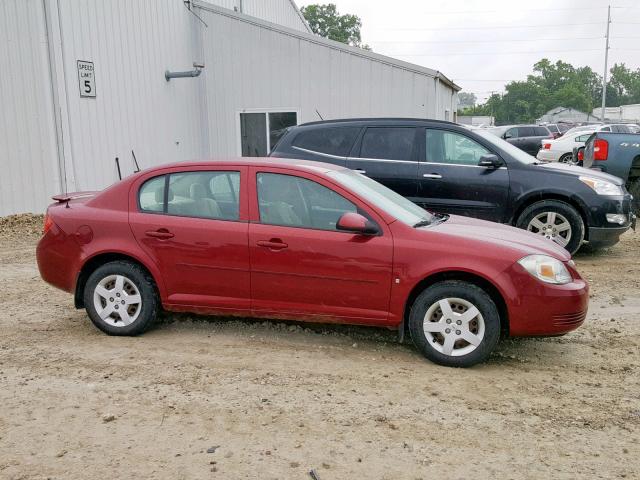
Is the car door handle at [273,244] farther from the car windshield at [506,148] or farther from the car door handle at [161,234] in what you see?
the car windshield at [506,148]

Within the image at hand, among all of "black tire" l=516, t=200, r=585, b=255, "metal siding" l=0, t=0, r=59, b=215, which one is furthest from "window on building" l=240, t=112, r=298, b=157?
"black tire" l=516, t=200, r=585, b=255

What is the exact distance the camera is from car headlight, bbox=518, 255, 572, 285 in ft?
14.7

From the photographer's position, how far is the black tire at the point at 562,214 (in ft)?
25.6

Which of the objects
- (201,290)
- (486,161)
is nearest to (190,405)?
(201,290)

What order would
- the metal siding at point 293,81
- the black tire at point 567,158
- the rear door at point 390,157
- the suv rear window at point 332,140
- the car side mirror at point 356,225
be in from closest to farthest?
the car side mirror at point 356,225 → the rear door at point 390,157 → the suv rear window at point 332,140 → the metal siding at point 293,81 → the black tire at point 567,158

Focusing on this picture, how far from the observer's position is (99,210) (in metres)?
5.29

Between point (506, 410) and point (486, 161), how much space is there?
460 centimetres

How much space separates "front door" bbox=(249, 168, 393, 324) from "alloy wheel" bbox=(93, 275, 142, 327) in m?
1.07

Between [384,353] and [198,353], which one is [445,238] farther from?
[198,353]

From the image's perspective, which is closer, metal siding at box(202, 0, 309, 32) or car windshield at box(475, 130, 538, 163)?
car windshield at box(475, 130, 538, 163)

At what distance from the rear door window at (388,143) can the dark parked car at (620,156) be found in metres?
4.50

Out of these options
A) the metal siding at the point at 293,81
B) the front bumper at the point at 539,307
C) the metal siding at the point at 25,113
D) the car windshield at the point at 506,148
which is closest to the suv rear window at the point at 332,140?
the car windshield at the point at 506,148

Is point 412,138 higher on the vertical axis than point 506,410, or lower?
higher

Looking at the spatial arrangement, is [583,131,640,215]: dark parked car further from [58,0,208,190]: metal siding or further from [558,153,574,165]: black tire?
[558,153,574,165]: black tire
